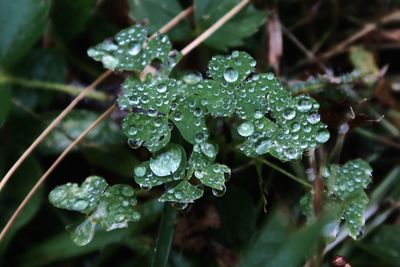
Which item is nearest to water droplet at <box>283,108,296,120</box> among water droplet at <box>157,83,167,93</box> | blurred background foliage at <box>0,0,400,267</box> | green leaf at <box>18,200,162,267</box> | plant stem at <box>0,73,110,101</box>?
blurred background foliage at <box>0,0,400,267</box>

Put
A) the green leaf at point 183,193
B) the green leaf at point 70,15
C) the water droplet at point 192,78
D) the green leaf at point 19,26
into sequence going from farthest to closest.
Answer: the green leaf at point 70,15
the green leaf at point 19,26
the water droplet at point 192,78
the green leaf at point 183,193

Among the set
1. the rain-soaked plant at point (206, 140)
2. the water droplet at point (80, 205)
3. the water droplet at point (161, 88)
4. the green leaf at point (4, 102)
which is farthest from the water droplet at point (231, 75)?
the green leaf at point (4, 102)

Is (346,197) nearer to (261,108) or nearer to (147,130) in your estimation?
(261,108)

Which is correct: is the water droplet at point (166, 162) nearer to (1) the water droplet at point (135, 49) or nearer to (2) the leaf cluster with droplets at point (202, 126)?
(2) the leaf cluster with droplets at point (202, 126)

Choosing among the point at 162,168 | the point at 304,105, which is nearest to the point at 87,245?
the point at 162,168

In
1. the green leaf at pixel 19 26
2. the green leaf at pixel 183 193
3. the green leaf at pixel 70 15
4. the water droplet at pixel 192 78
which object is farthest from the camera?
the green leaf at pixel 70 15

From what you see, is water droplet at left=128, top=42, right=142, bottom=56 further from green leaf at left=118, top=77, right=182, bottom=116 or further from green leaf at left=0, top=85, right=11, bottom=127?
green leaf at left=0, top=85, right=11, bottom=127

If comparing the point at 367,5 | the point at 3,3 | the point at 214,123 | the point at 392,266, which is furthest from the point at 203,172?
the point at 367,5
